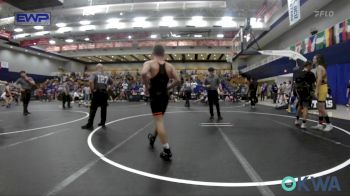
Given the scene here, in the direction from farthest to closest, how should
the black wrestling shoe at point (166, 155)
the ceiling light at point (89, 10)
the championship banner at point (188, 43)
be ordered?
the championship banner at point (188, 43) → the ceiling light at point (89, 10) → the black wrestling shoe at point (166, 155)

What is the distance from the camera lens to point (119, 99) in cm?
2806

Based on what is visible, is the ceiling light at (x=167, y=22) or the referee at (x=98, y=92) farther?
the ceiling light at (x=167, y=22)

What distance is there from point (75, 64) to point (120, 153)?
4501 centimetres

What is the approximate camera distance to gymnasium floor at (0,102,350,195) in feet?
10.5

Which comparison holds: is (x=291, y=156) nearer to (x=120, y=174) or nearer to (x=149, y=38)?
(x=120, y=174)


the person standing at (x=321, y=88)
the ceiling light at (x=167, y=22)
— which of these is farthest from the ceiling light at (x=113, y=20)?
the person standing at (x=321, y=88)

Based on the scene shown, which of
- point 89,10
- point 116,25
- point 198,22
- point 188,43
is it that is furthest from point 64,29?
point 188,43

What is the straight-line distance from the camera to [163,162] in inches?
169

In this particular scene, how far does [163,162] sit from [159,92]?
110 cm

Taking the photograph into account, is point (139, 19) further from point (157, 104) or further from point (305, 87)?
point (157, 104)

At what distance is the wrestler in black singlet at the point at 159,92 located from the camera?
4.72 m

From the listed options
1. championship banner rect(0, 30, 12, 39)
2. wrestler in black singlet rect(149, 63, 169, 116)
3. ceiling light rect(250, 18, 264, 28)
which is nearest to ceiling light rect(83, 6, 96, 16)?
championship banner rect(0, 30, 12, 39)

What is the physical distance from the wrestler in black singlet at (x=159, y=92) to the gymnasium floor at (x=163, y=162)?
74 centimetres

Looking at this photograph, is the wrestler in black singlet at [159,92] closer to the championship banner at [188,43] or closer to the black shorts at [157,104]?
the black shorts at [157,104]
